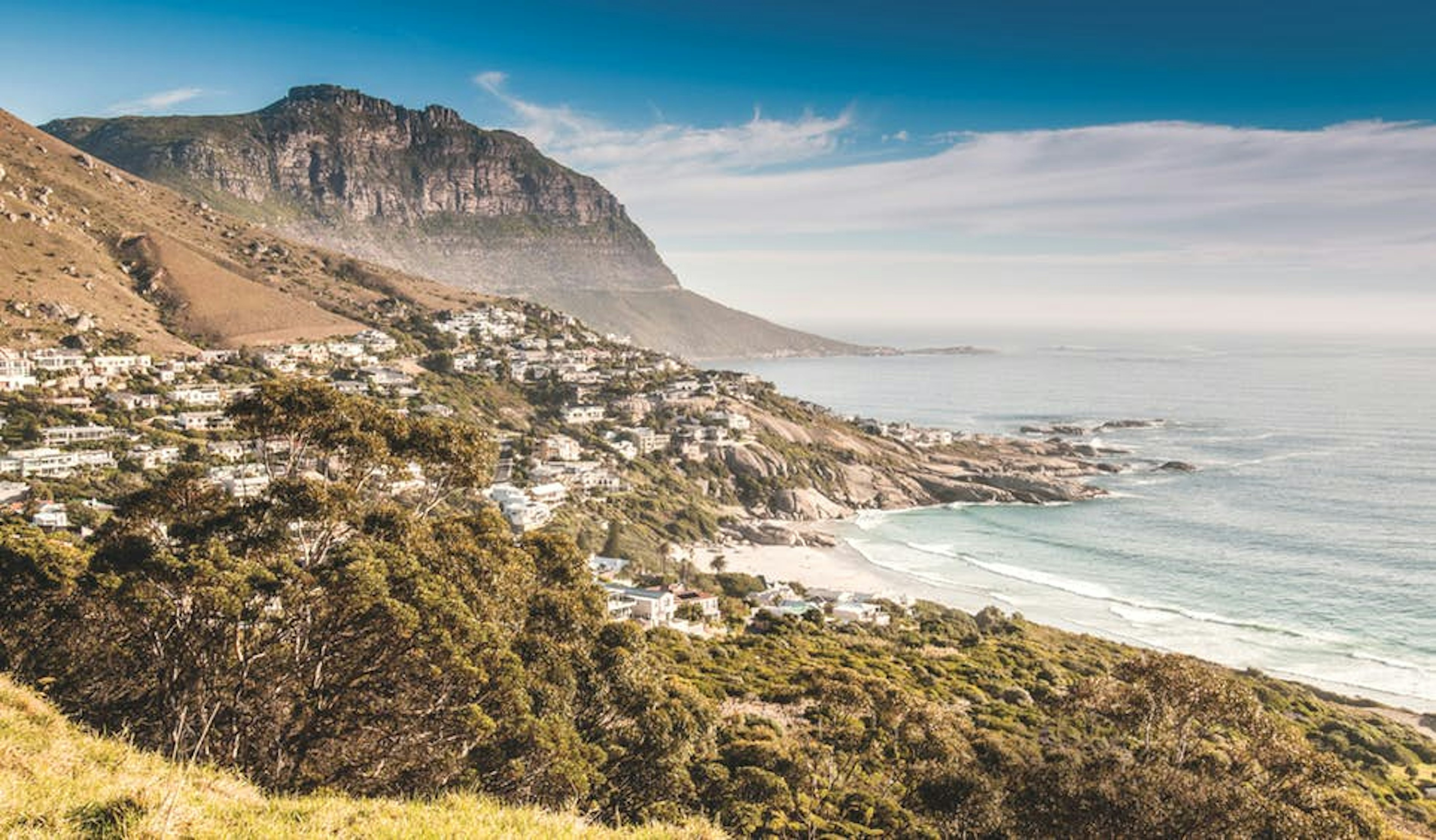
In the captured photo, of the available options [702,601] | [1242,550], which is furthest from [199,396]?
[1242,550]

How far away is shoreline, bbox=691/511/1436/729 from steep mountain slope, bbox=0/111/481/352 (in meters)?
59.8

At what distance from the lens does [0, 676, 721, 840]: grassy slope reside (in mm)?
4574

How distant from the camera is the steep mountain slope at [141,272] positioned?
73.4 m

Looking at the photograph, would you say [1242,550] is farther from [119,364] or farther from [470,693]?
[119,364]

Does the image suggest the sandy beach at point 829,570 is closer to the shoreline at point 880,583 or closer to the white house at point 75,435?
the shoreline at point 880,583

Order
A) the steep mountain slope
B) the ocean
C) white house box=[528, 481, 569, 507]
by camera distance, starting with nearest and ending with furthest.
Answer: the ocean → white house box=[528, 481, 569, 507] → the steep mountain slope

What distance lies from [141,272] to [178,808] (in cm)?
10950

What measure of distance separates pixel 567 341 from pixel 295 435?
115240 mm

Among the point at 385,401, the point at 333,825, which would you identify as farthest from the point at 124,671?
the point at 385,401

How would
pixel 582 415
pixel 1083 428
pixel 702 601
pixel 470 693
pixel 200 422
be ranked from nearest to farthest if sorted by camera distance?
pixel 470 693 < pixel 702 601 < pixel 200 422 < pixel 582 415 < pixel 1083 428

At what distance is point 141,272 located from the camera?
3595 inches

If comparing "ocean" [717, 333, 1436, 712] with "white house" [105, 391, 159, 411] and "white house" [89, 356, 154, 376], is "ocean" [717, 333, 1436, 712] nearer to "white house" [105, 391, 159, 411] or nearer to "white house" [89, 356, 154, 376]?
"white house" [105, 391, 159, 411]

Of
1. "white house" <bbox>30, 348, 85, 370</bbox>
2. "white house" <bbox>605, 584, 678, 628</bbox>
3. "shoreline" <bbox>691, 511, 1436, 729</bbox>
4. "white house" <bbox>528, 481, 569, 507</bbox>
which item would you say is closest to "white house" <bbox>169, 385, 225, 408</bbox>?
"white house" <bbox>30, 348, 85, 370</bbox>

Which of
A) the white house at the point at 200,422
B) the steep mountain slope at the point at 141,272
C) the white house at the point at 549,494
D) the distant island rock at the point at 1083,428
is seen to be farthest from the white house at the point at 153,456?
the distant island rock at the point at 1083,428
